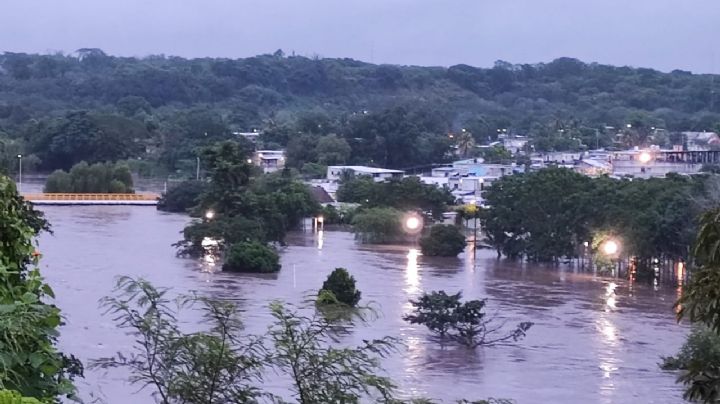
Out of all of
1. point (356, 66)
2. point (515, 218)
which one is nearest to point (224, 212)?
point (515, 218)

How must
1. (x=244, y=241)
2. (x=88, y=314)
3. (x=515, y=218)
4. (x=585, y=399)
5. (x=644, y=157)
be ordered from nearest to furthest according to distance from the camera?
(x=585, y=399) < (x=88, y=314) < (x=244, y=241) < (x=515, y=218) < (x=644, y=157)

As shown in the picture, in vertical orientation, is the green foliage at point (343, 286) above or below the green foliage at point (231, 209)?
below

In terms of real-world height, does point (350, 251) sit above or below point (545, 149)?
below

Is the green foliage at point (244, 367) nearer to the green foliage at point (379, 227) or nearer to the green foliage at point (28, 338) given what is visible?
the green foliage at point (28, 338)

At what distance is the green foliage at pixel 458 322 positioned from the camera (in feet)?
53.4

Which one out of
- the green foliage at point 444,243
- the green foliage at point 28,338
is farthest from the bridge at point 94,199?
the green foliage at point 28,338

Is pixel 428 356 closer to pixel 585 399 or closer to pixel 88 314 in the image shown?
pixel 585 399

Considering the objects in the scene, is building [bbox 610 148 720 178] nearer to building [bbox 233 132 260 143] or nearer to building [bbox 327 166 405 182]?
building [bbox 327 166 405 182]

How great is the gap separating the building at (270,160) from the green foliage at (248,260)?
60.4 feet

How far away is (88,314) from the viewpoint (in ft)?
56.0

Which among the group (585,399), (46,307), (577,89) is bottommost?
(585,399)

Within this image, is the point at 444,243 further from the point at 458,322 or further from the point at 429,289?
the point at 458,322

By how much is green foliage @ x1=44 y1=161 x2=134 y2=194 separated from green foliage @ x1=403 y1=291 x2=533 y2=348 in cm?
2018

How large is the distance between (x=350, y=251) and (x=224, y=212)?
2866mm
